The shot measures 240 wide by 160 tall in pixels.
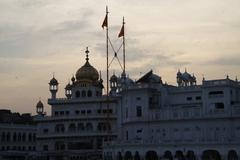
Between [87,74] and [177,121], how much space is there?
27138 millimetres

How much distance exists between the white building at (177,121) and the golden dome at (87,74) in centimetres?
1636

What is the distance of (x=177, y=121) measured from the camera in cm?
7281

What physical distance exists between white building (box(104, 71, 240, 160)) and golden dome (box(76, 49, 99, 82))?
16.4 m

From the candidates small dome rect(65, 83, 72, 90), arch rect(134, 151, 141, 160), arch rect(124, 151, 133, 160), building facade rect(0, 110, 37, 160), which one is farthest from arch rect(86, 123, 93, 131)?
arch rect(134, 151, 141, 160)

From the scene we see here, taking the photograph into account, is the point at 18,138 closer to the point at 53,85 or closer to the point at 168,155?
the point at 53,85

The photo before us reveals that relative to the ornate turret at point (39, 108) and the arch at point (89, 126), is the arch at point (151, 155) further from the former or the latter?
the ornate turret at point (39, 108)

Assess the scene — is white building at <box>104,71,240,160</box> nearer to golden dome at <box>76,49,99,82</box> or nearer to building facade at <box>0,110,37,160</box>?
golden dome at <box>76,49,99,82</box>

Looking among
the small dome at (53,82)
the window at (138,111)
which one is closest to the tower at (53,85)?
the small dome at (53,82)

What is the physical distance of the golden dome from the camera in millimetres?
95812

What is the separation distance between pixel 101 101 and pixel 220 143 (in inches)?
1203

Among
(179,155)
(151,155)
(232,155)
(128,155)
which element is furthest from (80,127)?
(232,155)

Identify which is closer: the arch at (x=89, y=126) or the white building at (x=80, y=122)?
the white building at (x=80, y=122)

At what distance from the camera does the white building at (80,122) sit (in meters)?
88.9

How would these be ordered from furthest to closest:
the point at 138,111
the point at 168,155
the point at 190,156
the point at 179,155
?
the point at 138,111
the point at 168,155
the point at 190,156
the point at 179,155
